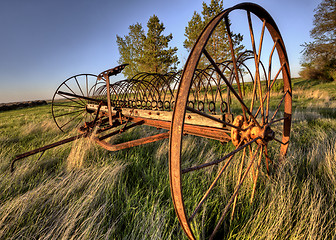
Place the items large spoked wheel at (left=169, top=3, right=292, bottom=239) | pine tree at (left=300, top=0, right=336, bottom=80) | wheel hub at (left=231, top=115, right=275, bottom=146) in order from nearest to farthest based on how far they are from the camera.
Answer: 1. large spoked wheel at (left=169, top=3, right=292, bottom=239)
2. wheel hub at (left=231, top=115, right=275, bottom=146)
3. pine tree at (left=300, top=0, right=336, bottom=80)

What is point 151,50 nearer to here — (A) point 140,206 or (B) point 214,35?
(B) point 214,35

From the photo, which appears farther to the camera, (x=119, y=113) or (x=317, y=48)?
(x=317, y=48)

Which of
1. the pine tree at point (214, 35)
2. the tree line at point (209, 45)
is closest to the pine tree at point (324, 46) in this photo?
the tree line at point (209, 45)

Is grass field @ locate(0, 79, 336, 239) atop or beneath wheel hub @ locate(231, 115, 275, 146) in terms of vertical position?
beneath

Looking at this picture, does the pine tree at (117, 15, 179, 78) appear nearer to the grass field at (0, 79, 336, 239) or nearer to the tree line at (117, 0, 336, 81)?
the tree line at (117, 0, 336, 81)

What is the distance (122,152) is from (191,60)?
88.4 inches

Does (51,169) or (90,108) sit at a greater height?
(90,108)

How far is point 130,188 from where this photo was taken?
5.71 feet

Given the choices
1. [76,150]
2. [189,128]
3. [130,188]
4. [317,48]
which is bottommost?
[130,188]

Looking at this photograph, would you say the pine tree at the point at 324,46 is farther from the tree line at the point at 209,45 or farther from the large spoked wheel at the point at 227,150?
the large spoked wheel at the point at 227,150

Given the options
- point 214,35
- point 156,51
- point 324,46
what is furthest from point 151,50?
point 324,46

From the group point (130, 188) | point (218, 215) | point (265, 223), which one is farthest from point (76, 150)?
point (265, 223)

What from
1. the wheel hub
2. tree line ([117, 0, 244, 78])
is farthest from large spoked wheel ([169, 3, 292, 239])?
tree line ([117, 0, 244, 78])

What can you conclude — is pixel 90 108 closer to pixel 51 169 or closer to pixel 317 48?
pixel 51 169
